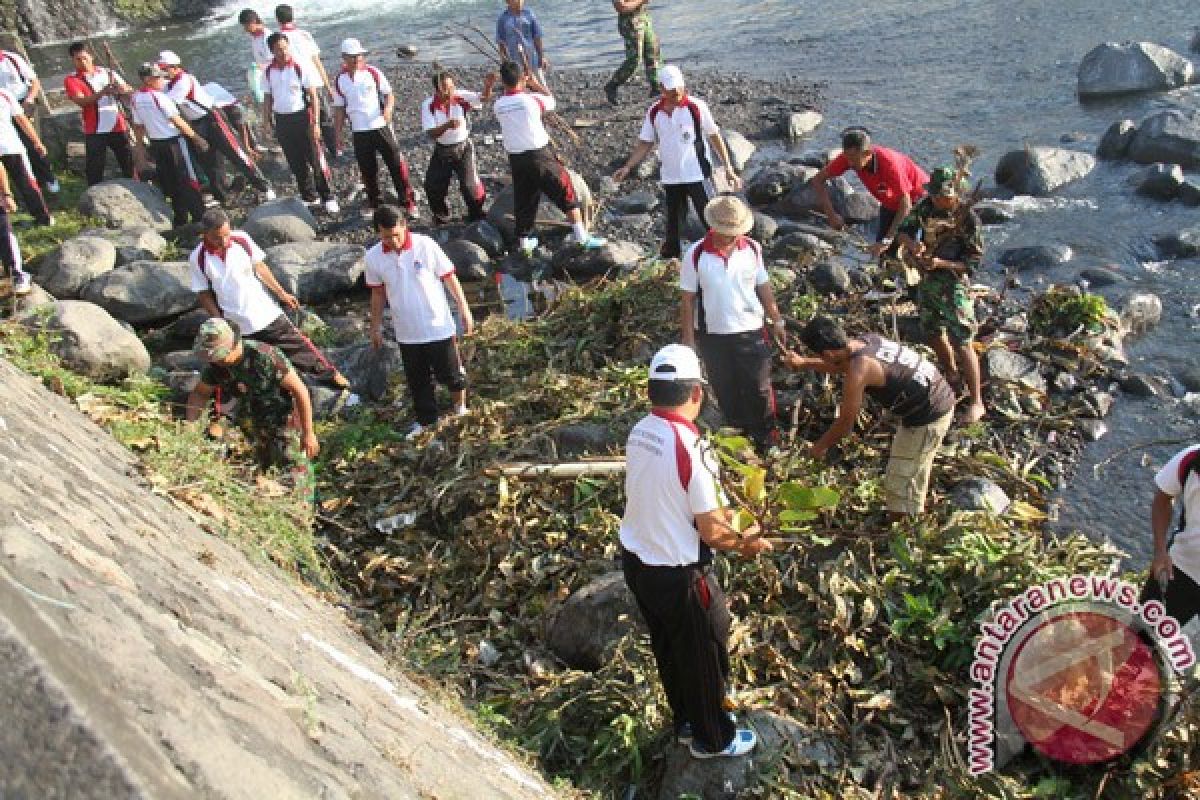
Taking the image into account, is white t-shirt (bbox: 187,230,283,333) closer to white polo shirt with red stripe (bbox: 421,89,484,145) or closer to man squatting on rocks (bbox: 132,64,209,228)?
white polo shirt with red stripe (bbox: 421,89,484,145)

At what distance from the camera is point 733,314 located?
6.75 m

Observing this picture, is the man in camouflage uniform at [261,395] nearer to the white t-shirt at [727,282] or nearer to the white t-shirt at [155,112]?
the white t-shirt at [727,282]

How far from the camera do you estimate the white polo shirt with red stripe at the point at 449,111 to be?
36.1 ft

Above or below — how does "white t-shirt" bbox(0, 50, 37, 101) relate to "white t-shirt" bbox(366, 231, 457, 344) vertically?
above

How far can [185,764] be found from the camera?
7.11 feet

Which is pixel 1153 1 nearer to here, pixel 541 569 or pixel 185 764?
pixel 541 569

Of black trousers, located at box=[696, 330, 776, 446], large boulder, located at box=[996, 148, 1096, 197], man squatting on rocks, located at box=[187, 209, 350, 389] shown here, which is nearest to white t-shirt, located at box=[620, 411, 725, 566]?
black trousers, located at box=[696, 330, 776, 446]

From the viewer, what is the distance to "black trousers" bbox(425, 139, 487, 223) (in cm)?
1133

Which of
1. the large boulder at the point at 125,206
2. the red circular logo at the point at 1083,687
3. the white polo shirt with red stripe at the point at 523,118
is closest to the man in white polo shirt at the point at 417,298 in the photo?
the white polo shirt with red stripe at the point at 523,118

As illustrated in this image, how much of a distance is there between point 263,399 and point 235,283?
164 centimetres

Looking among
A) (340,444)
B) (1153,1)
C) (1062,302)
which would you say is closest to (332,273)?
(340,444)

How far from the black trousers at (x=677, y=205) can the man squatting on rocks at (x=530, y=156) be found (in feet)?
3.17

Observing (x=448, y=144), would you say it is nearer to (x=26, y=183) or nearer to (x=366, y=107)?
(x=366, y=107)

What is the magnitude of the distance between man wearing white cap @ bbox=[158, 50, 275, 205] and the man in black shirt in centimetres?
977
